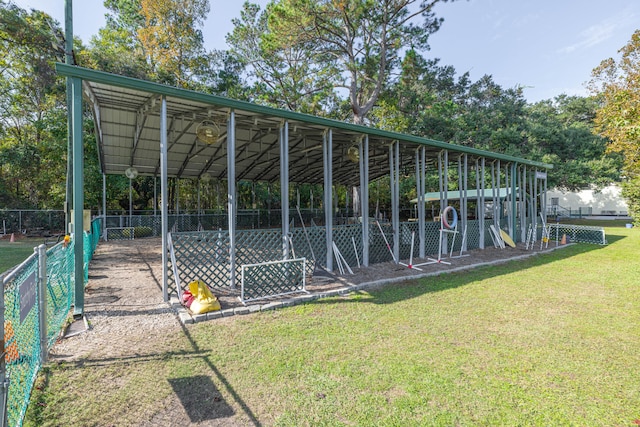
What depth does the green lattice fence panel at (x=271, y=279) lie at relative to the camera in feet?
15.9

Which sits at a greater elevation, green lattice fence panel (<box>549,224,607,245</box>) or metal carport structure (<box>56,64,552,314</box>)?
metal carport structure (<box>56,64,552,314</box>)

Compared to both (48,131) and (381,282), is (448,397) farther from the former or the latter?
(48,131)

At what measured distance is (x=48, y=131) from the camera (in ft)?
49.6

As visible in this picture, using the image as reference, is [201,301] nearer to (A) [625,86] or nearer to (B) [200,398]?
(B) [200,398]

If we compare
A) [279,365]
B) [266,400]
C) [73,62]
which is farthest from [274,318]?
[73,62]

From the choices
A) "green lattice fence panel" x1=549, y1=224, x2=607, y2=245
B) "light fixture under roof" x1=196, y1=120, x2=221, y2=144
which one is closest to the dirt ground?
"light fixture under roof" x1=196, y1=120, x2=221, y2=144

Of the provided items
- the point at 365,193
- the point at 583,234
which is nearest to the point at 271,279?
the point at 365,193

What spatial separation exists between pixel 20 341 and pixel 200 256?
296 cm

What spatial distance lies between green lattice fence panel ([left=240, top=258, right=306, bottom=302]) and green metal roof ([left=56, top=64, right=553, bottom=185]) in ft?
8.97

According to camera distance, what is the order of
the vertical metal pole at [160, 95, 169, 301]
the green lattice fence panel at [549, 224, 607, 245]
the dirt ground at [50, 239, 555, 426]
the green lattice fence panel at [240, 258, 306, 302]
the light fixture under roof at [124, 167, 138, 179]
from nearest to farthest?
1. the dirt ground at [50, 239, 555, 426]
2. the vertical metal pole at [160, 95, 169, 301]
3. the green lattice fence panel at [240, 258, 306, 302]
4. the light fixture under roof at [124, 167, 138, 179]
5. the green lattice fence panel at [549, 224, 607, 245]

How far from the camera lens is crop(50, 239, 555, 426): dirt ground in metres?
3.02

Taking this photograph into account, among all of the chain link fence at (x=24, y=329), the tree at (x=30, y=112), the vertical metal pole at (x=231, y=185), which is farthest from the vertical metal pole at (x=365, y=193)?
the tree at (x=30, y=112)

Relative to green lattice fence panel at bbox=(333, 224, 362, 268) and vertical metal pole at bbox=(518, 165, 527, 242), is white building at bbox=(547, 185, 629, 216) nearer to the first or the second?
vertical metal pole at bbox=(518, 165, 527, 242)

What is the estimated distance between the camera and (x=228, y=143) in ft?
17.5
